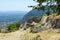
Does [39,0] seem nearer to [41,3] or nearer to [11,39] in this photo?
[41,3]

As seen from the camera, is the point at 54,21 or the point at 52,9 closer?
the point at 52,9

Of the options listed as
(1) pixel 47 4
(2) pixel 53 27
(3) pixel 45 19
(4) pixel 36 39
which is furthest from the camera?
(3) pixel 45 19

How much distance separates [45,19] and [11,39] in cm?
1117

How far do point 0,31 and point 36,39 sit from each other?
1054 centimetres

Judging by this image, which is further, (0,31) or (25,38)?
(0,31)

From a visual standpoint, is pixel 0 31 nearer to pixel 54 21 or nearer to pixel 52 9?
pixel 54 21

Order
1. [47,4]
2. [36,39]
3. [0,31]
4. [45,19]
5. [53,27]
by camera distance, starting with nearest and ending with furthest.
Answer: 1. [36,39]
2. [47,4]
3. [53,27]
4. [0,31]
5. [45,19]

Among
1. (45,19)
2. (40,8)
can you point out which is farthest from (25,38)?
(45,19)

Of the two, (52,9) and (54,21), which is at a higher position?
(52,9)

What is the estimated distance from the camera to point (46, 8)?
2325 centimetres

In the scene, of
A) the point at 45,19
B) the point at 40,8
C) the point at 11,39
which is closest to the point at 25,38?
the point at 11,39

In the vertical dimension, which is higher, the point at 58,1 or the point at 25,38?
the point at 58,1

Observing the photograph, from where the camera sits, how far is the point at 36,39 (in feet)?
71.6

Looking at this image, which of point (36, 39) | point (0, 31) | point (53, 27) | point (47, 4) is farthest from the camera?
point (0, 31)
